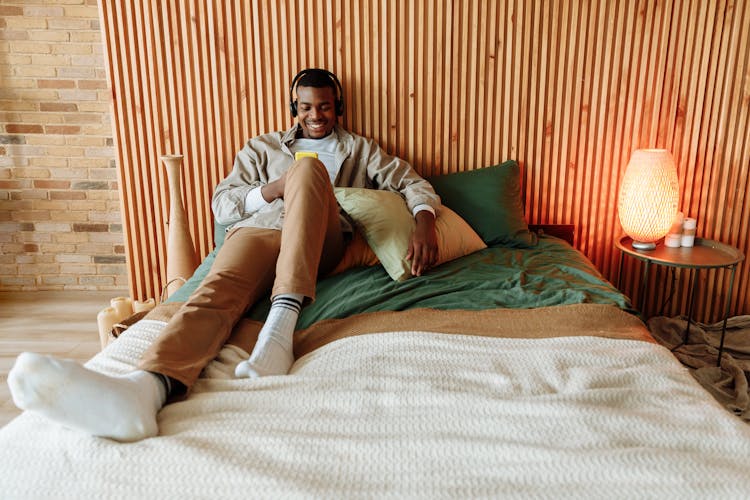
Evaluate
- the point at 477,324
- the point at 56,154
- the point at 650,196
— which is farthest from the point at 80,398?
the point at 56,154

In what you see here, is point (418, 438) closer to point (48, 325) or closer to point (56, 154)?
point (48, 325)

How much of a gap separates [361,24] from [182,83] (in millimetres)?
901

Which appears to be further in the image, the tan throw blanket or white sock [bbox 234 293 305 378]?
the tan throw blanket

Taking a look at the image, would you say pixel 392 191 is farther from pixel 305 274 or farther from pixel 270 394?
pixel 270 394

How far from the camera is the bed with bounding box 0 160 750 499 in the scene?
965 millimetres

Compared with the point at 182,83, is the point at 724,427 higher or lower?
lower

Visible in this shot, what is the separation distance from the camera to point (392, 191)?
2512 mm

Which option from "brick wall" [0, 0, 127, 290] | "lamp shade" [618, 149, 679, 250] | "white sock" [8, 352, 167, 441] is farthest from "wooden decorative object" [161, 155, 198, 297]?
"lamp shade" [618, 149, 679, 250]

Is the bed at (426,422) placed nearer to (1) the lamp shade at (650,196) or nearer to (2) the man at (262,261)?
(2) the man at (262,261)

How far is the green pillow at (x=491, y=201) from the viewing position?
2586 millimetres

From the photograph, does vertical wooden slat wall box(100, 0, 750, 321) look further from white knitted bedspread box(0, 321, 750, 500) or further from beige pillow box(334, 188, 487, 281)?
white knitted bedspread box(0, 321, 750, 500)

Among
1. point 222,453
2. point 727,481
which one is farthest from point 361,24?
→ point 727,481

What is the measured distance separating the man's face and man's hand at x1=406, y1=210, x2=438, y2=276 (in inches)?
26.4

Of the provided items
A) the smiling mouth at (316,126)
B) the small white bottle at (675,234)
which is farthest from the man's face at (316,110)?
the small white bottle at (675,234)
